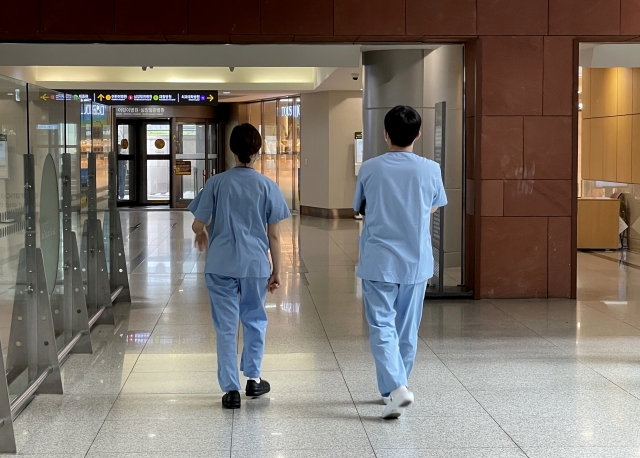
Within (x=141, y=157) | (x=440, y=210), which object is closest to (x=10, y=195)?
(x=440, y=210)

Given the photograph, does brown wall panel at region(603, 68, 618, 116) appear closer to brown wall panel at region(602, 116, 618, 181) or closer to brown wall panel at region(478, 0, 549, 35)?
brown wall panel at region(602, 116, 618, 181)

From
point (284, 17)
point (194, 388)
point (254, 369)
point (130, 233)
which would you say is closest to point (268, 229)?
point (254, 369)

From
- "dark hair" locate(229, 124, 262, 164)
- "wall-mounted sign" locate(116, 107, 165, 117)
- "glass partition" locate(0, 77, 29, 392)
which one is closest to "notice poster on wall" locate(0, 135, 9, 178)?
"glass partition" locate(0, 77, 29, 392)

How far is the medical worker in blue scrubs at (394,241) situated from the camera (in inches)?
168

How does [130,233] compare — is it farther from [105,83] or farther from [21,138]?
[21,138]

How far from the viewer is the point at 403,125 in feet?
14.3

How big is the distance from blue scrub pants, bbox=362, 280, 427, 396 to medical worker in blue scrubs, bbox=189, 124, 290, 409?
577mm

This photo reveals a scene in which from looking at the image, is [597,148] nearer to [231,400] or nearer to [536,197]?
[536,197]

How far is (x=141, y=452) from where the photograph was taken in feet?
12.5

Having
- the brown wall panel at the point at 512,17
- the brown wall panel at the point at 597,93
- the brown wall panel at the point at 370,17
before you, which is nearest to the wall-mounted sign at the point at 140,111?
the brown wall panel at the point at 597,93

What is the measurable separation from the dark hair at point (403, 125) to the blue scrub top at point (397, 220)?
0.33ft

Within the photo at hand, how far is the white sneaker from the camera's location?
416cm

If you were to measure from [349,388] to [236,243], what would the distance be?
3.65 ft

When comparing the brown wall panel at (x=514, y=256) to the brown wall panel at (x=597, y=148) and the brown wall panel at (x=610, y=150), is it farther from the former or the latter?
the brown wall panel at (x=597, y=148)
